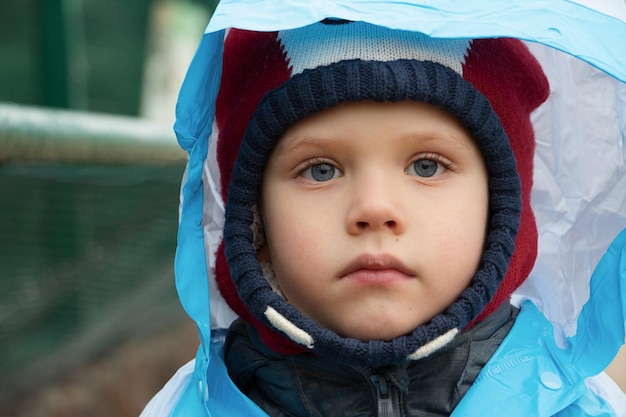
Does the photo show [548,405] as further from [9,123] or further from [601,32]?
[9,123]

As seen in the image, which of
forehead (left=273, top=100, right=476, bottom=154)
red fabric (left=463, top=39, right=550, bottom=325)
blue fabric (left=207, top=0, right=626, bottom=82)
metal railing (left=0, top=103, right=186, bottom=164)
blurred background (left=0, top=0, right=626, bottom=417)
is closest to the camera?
blue fabric (left=207, top=0, right=626, bottom=82)

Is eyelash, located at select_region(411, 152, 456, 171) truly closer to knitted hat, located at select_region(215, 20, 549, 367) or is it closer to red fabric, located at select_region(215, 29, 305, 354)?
knitted hat, located at select_region(215, 20, 549, 367)

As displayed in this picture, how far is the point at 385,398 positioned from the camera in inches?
60.3

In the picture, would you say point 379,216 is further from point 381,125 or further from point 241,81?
point 241,81

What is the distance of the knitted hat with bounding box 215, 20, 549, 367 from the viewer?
58.7 inches

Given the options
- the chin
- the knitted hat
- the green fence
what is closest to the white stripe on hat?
the knitted hat

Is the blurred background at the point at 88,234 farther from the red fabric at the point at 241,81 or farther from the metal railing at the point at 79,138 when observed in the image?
the red fabric at the point at 241,81

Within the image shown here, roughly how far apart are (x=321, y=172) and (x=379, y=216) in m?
0.16

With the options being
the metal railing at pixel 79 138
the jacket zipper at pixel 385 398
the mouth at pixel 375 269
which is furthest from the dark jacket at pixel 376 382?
the metal railing at pixel 79 138

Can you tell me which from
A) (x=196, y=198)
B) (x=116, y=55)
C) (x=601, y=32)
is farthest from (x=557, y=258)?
(x=116, y=55)

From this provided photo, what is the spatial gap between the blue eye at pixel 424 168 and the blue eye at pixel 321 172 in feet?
0.43

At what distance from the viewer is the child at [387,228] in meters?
1.47

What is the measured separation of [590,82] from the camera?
181 centimetres

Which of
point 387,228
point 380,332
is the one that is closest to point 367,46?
point 387,228
